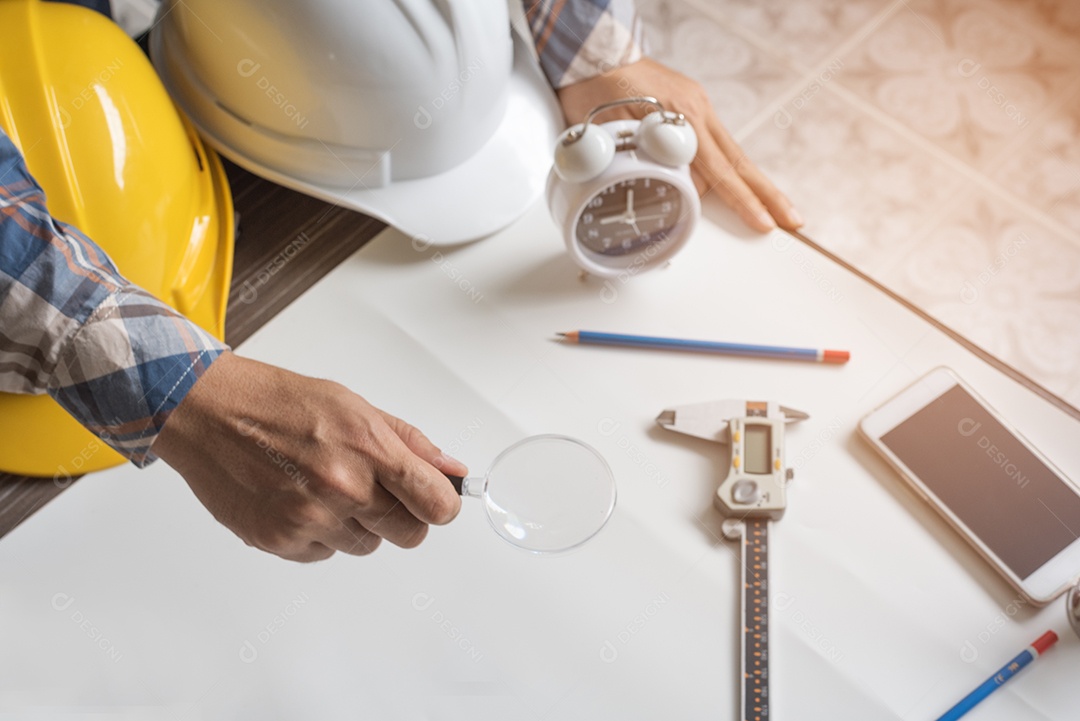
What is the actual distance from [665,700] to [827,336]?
1.23ft

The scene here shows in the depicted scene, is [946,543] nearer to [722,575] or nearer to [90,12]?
[722,575]

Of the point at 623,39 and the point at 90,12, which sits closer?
the point at 90,12

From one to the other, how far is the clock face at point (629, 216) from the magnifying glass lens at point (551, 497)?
0.22 metres

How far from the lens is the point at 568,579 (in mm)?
816

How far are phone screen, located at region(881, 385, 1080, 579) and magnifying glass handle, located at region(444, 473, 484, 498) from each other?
0.37 meters

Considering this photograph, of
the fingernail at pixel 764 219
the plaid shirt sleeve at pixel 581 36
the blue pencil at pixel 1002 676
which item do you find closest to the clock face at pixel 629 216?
the fingernail at pixel 764 219

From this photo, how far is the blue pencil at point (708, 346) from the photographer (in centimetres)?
90

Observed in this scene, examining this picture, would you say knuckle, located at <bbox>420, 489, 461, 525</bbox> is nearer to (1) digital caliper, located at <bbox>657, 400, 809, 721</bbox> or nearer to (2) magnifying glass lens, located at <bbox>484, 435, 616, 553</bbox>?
(2) magnifying glass lens, located at <bbox>484, 435, 616, 553</bbox>

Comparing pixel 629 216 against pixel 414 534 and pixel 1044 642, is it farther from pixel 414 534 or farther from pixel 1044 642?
pixel 1044 642

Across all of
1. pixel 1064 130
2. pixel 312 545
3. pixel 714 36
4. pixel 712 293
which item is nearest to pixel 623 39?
pixel 714 36

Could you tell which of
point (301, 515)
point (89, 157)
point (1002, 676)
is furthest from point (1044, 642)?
point (89, 157)

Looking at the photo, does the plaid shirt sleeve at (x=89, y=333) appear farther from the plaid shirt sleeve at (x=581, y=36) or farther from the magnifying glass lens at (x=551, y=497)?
the plaid shirt sleeve at (x=581, y=36)

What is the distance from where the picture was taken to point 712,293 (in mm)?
945

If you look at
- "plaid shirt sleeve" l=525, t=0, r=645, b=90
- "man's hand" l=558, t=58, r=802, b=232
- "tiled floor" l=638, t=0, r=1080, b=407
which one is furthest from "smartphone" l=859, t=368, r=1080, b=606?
"plaid shirt sleeve" l=525, t=0, r=645, b=90
